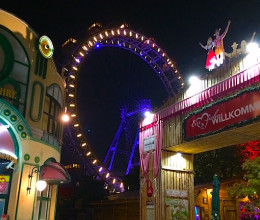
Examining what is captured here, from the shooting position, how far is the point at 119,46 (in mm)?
28719

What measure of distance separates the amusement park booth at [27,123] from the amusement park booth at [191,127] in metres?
3.67

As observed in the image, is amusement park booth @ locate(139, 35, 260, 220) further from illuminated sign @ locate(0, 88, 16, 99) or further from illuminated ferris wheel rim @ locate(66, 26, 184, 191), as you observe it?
illuminated ferris wheel rim @ locate(66, 26, 184, 191)

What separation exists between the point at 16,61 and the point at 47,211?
627 centimetres

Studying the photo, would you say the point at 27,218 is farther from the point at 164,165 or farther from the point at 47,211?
the point at 164,165

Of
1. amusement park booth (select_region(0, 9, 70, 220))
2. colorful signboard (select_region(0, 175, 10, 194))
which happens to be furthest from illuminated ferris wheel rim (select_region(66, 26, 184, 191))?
colorful signboard (select_region(0, 175, 10, 194))

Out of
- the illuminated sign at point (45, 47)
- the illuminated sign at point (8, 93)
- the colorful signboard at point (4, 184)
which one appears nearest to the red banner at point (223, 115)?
the colorful signboard at point (4, 184)

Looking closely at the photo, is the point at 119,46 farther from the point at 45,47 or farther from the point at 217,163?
the point at 45,47

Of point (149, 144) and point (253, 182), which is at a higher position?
point (149, 144)

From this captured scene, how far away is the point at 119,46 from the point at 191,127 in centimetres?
1888

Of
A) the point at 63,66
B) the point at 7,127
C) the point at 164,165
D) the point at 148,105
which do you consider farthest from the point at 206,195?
the point at 63,66

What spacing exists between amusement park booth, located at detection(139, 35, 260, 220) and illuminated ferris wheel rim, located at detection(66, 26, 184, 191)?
12.9 metres

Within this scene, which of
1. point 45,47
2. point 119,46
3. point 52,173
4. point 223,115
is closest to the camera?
point 223,115

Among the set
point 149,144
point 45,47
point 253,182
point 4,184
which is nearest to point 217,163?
point 253,182

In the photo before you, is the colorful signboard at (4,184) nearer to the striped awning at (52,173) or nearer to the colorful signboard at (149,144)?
the striped awning at (52,173)
